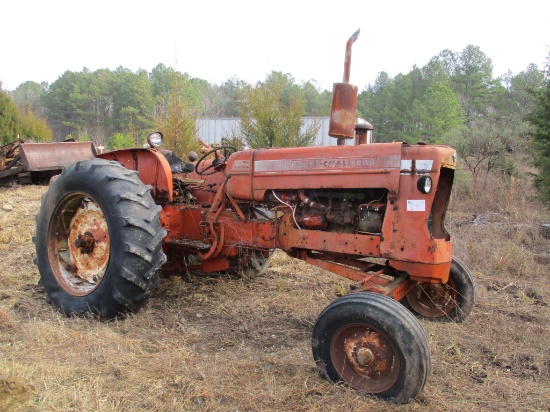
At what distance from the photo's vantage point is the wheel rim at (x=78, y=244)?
4.24 metres

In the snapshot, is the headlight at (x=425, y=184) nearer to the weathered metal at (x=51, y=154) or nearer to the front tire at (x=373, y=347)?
the front tire at (x=373, y=347)

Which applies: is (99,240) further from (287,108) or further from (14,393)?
(287,108)

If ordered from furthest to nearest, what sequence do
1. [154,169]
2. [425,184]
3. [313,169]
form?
[154,169], [313,169], [425,184]

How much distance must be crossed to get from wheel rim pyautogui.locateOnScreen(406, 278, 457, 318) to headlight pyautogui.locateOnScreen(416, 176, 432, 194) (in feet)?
4.28

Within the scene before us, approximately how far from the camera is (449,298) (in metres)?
4.02

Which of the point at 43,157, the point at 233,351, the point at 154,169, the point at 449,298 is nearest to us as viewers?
the point at 233,351

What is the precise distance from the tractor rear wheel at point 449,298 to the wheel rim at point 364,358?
1.38 meters

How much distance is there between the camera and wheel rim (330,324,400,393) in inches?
111

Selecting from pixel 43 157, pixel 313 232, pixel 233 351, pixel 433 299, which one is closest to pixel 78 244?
pixel 233 351

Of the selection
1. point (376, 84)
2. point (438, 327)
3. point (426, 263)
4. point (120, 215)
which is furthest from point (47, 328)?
point (376, 84)

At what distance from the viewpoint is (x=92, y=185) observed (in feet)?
13.4

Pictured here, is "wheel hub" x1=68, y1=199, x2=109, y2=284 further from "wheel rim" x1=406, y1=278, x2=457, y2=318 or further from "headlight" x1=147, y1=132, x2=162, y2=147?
"wheel rim" x1=406, y1=278, x2=457, y2=318

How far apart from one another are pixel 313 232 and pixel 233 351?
1080 millimetres

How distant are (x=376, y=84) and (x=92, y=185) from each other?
172 feet
